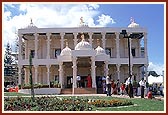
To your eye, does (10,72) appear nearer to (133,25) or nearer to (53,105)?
(133,25)

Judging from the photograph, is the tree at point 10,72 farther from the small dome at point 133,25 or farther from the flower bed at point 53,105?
the flower bed at point 53,105

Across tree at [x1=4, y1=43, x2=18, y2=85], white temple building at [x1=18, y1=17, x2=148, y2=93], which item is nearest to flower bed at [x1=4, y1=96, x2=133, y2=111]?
white temple building at [x1=18, y1=17, x2=148, y2=93]

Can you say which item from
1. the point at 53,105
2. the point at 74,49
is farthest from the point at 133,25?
the point at 53,105

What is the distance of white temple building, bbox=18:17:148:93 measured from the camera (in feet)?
131

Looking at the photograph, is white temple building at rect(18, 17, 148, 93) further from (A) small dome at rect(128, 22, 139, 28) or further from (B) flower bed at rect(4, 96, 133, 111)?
(B) flower bed at rect(4, 96, 133, 111)

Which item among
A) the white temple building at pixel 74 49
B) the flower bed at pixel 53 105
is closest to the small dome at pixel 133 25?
the white temple building at pixel 74 49

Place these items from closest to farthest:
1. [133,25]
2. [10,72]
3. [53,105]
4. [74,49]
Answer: [53,105], [74,49], [133,25], [10,72]

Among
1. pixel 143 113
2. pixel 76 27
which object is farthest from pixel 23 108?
pixel 76 27

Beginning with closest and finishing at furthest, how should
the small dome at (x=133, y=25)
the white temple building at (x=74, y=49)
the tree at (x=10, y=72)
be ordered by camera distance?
the white temple building at (x=74, y=49), the small dome at (x=133, y=25), the tree at (x=10, y=72)

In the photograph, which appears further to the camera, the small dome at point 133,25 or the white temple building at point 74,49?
the small dome at point 133,25

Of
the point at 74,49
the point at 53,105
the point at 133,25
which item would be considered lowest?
the point at 53,105

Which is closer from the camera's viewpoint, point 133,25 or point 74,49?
point 74,49

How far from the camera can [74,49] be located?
39.7 metres

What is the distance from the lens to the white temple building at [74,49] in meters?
40.0
